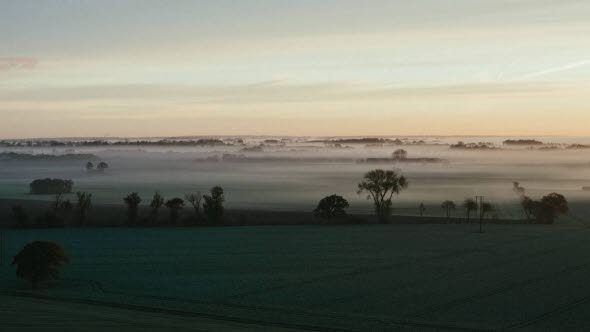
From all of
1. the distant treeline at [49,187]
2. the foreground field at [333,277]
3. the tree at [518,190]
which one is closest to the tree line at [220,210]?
the foreground field at [333,277]

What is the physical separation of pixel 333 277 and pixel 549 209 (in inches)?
1600

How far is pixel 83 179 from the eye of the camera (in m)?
149

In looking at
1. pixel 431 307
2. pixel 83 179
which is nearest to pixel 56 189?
pixel 83 179

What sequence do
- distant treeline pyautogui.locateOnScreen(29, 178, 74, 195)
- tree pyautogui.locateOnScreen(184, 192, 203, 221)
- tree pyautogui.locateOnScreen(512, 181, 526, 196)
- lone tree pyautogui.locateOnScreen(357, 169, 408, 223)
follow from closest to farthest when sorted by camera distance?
tree pyautogui.locateOnScreen(184, 192, 203, 221) < lone tree pyautogui.locateOnScreen(357, 169, 408, 223) < tree pyautogui.locateOnScreen(512, 181, 526, 196) < distant treeline pyautogui.locateOnScreen(29, 178, 74, 195)

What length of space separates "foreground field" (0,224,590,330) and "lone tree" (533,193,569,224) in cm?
1086

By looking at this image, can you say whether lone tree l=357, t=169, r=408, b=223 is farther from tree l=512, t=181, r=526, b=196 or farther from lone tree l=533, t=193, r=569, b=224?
tree l=512, t=181, r=526, b=196

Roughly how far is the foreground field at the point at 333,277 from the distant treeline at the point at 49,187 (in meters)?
52.8

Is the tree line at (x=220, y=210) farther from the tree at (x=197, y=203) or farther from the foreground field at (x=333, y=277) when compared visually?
the foreground field at (x=333, y=277)

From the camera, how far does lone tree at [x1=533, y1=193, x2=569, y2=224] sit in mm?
74125

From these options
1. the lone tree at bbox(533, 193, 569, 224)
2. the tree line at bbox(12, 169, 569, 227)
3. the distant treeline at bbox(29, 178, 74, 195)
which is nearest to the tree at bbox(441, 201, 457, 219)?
the tree line at bbox(12, 169, 569, 227)

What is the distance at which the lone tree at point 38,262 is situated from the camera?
121 feet

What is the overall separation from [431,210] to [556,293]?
5304 centimetres

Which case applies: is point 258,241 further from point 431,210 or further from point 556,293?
point 431,210

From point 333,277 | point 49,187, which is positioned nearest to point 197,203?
point 333,277
